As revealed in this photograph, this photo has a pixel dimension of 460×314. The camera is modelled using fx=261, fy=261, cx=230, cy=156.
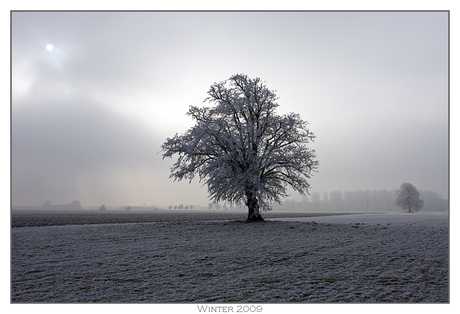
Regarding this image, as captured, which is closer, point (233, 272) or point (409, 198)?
point (233, 272)

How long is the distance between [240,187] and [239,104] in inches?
323

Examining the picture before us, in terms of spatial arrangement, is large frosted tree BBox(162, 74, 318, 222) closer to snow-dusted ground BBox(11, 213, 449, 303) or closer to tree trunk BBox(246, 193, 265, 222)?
tree trunk BBox(246, 193, 265, 222)

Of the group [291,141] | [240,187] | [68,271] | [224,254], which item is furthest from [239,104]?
Result: [68,271]

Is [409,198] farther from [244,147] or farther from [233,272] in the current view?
[233,272]

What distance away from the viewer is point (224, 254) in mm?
11367

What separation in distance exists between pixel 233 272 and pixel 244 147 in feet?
57.0

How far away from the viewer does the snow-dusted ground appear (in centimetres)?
644

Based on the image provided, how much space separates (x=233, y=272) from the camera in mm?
8539

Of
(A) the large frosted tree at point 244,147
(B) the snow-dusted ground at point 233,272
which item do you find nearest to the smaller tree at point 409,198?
(A) the large frosted tree at point 244,147

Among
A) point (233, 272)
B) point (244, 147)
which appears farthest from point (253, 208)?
point (233, 272)

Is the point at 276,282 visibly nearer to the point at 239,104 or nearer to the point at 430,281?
the point at 430,281

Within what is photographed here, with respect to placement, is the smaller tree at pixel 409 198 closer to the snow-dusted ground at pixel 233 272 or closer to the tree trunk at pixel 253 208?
the tree trunk at pixel 253 208

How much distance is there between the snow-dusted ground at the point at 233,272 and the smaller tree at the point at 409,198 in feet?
231

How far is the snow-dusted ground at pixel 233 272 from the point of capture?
21.1ft
